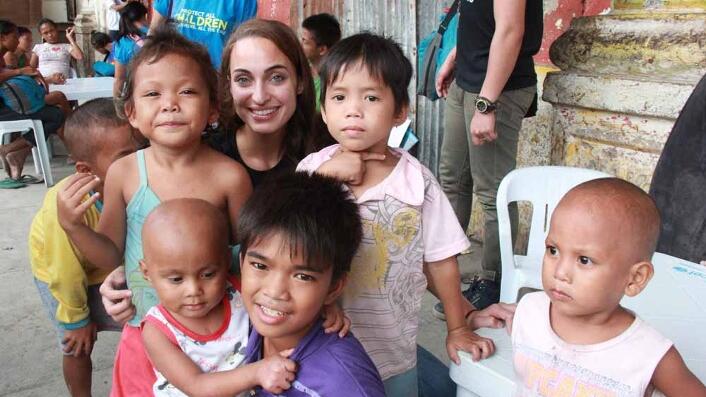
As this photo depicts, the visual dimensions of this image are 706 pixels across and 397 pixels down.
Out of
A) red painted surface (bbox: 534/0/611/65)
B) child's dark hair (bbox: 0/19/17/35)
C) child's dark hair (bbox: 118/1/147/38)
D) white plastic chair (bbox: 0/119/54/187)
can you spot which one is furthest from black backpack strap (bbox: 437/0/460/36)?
child's dark hair (bbox: 0/19/17/35)

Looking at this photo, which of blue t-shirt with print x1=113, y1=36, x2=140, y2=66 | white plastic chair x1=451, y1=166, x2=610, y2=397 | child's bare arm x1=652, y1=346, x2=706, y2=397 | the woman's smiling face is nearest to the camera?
child's bare arm x1=652, y1=346, x2=706, y2=397

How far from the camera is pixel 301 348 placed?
1192 millimetres

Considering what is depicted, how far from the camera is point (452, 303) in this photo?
57.1 inches

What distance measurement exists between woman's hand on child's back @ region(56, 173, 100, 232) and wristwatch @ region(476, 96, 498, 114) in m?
1.73

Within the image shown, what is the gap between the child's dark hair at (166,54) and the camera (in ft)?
5.20

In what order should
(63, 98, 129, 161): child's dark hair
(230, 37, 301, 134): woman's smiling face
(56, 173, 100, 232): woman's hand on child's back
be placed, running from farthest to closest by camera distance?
(63, 98, 129, 161): child's dark hair, (230, 37, 301, 134): woman's smiling face, (56, 173, 100, 232): woman's hand on child's back

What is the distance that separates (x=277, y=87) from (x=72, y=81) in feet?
21.1

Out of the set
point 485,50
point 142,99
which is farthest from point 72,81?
point 142,99

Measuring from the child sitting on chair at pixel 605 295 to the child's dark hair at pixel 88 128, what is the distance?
1.42m

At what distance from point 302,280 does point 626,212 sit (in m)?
0.61

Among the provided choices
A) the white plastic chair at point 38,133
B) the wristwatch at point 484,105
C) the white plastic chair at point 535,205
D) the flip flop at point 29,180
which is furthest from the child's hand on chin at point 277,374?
the flip flop at point 29,180

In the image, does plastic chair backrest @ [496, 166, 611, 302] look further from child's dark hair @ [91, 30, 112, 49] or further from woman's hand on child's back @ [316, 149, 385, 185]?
child's dark hair @ [91, 30, 112, 49]

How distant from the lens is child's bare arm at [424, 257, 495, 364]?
140 cm

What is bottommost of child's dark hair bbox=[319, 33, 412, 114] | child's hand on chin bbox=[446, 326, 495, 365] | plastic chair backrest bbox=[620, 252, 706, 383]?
child's hand on chin bbox=[446, 326, 495, 365]
